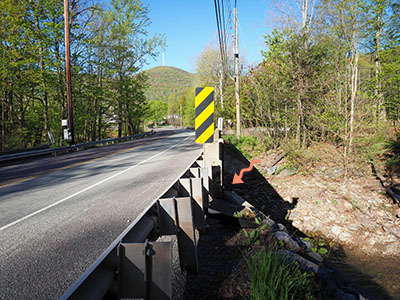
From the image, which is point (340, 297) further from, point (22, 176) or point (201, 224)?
point (22, 176)

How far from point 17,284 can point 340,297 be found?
3.34 meters

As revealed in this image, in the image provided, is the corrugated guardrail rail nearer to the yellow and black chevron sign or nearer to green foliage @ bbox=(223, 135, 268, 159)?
the yellow and black chevron sign

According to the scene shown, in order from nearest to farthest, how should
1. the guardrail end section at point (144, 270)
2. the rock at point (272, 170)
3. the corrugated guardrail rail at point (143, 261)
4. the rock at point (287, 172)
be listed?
the corrugated guardrail rail at point (143, 261), the guardrail end section at point (144, 270), the rock at point (287, 172), the rock at point (272, 170)

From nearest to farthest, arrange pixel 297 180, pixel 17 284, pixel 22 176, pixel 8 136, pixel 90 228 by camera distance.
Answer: pixel 17 284 < pixel 90 228 < pixel 22 176 < pixel 297 180 < pixel 8 136

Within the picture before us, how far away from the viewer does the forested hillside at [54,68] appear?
19.1 m

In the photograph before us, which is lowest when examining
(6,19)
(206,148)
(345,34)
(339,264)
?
(339,264)

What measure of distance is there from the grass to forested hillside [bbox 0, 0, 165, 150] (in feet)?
66.0

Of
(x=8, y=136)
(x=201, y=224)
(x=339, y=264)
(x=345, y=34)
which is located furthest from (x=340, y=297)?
(x=8, y=136)

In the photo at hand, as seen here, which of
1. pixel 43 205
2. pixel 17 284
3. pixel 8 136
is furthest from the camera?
pixel 8 136

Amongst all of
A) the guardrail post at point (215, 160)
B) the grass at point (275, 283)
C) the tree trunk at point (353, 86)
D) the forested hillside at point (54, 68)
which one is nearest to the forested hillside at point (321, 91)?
the tree trunk at point (353, 86)

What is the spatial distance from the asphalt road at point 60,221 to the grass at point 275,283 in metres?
1.86

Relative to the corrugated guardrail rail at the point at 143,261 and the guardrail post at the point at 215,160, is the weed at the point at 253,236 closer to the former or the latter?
the corrugated guardrail rail at the point at 143,261

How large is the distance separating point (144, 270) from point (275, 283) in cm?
122

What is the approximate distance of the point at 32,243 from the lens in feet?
12.3
